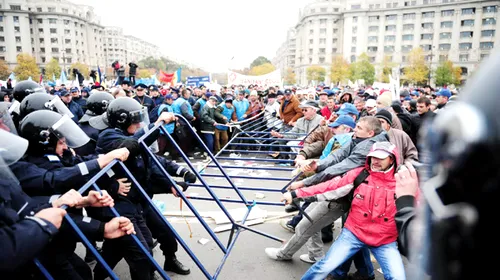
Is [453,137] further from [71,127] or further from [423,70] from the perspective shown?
[423,70]

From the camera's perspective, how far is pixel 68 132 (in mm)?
2938

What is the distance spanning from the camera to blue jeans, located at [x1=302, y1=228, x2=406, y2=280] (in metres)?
2.93

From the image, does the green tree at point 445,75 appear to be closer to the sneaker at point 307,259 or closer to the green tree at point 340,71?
the green tree at point 340,71

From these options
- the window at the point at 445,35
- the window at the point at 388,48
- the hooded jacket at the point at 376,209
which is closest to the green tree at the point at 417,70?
the window at the point at 445,35

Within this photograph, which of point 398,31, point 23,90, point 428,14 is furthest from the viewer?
point 398,31

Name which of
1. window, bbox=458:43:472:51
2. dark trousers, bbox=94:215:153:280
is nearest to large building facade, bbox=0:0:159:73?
dark trousers, bbox=94:215:153:280

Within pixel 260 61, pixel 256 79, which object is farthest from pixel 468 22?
pixel 256 79

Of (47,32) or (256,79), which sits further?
(47,32)

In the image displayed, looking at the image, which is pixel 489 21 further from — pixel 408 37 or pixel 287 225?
pixel 287 225

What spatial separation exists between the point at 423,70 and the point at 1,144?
70.4 metres

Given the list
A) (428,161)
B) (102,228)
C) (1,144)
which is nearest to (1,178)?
(1,144)

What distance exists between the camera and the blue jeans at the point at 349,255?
115 inches

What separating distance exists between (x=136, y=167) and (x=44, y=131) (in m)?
0.95

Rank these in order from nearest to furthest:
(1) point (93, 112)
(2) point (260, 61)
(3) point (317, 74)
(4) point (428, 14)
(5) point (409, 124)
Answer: (1) point (93, 112) → (5) point (409, 124) → (4) point (428, 14) → (3) point (317, 74) → (2) point (260, 61)
